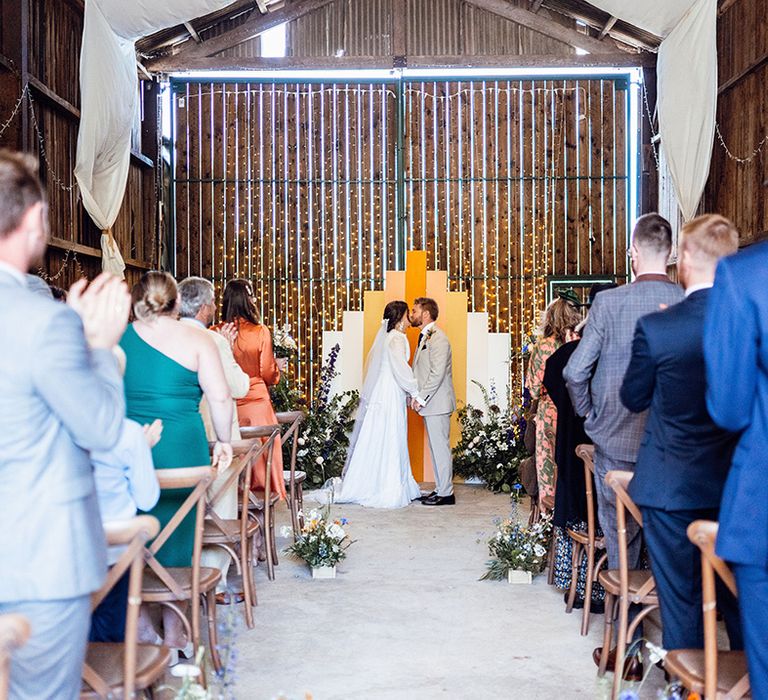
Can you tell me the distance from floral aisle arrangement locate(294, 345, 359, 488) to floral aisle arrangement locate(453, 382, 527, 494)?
3.80 feet

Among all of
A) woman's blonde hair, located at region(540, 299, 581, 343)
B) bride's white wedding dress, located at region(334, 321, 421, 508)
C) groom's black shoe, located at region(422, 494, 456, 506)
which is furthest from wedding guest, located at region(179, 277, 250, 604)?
groom's black shoe, located at region(422, 494, 456, 506)

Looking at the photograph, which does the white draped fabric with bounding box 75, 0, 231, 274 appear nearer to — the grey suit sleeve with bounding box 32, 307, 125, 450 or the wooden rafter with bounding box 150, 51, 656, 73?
the wooden rafter with bounding box 150, 51, 656, 73

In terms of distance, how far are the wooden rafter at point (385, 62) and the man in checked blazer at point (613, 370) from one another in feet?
30.8

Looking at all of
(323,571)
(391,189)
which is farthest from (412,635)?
(391,189)

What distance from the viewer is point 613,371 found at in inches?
159

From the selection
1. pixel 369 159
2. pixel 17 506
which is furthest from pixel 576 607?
pixel 369 159

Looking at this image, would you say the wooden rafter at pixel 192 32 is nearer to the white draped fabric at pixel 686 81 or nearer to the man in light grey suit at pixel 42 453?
the white draped fabric at pixel 686 81

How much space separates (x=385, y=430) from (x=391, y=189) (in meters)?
5.61

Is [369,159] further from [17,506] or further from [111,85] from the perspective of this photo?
[17,506]

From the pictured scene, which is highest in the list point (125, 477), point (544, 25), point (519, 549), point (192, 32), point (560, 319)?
point (544, 25)

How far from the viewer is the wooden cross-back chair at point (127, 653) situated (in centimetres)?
232

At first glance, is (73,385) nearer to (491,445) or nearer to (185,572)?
(185,572)

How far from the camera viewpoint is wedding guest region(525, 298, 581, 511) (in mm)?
5547

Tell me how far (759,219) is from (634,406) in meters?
6.28
